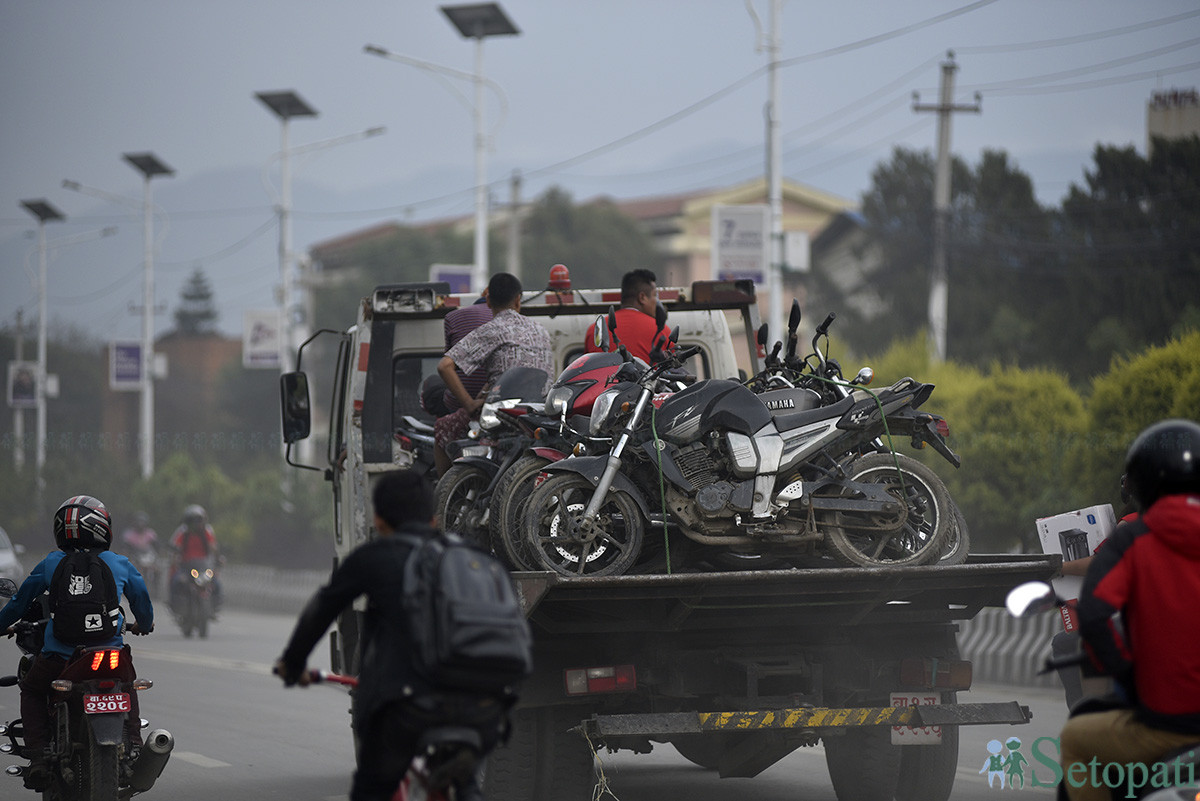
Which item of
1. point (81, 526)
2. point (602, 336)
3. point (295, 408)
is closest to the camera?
point (81, 526)

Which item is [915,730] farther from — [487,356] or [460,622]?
[460,622]

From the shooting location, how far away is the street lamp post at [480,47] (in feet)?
88.1

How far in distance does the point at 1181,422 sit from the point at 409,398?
5.67m

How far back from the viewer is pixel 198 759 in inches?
390

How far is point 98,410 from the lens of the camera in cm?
6488

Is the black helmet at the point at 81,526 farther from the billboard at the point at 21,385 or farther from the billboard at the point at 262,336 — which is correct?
the billboard at the point at 21,385

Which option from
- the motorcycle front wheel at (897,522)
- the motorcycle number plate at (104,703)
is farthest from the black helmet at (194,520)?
the motorcycle front wheel at (897,522)

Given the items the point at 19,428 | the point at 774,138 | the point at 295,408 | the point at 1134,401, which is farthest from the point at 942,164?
the point at 19,428

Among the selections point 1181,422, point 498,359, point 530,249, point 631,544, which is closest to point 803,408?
point 631,544

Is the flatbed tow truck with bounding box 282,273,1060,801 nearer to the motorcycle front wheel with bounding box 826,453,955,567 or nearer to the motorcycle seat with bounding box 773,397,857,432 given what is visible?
the motorcycle front wheel with bounding box 826,453,955,567

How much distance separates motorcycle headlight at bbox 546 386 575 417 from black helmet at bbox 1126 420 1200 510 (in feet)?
11.2

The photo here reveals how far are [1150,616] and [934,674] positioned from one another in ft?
10.4

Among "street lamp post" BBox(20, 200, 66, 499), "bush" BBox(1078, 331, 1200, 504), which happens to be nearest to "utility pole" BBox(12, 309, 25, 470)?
"street lamp post" BBox(20, 200, 66, 499)

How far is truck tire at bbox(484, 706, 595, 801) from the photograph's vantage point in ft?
21.6
